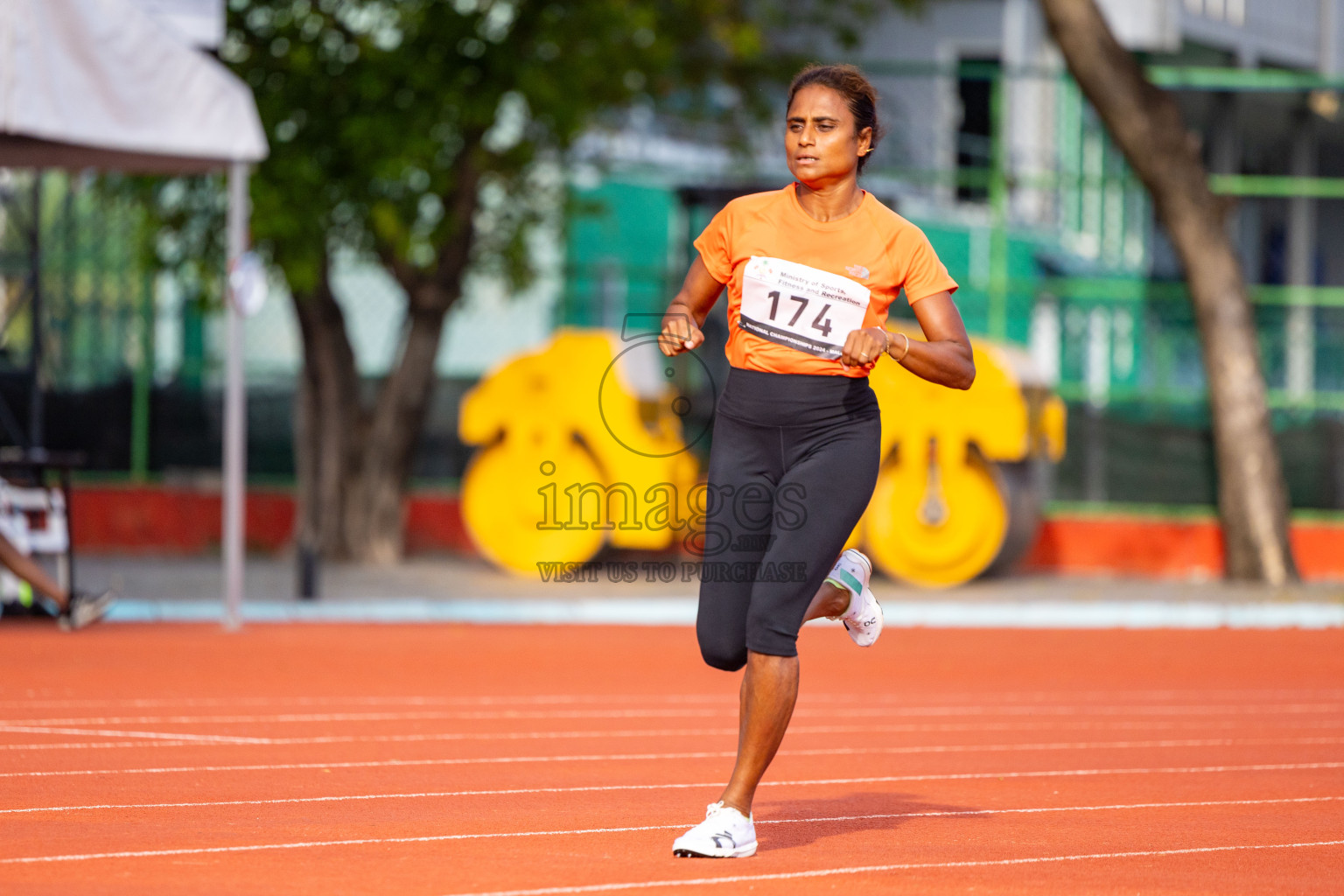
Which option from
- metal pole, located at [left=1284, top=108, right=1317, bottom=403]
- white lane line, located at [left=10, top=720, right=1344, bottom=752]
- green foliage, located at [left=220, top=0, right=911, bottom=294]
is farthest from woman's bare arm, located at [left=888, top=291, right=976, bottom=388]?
metal pole, located at [left=1284, top=108, right=1317, bottom=403]

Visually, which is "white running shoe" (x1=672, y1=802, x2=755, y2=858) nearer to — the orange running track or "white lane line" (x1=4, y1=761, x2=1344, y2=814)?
the orange running track

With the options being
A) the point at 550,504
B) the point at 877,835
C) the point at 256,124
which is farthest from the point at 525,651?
the point at 877,835

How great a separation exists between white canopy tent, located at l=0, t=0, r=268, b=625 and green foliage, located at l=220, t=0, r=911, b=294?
3005 millimetres

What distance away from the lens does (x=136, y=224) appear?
670 inches

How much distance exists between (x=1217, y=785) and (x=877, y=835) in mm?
1875

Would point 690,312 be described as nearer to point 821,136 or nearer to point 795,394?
point 795,394

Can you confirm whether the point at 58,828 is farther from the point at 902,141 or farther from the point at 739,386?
the point at 902,141

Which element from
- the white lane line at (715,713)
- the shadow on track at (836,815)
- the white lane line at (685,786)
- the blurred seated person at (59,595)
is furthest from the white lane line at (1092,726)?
the blurred seated person at (59,595)

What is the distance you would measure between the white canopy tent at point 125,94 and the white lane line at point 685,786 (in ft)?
18.4

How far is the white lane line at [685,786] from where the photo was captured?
6.09 m

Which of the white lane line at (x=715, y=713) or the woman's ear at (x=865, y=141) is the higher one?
the woman's ear at (x=865, y=141)

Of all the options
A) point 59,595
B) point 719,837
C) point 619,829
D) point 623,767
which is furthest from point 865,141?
point 59,595

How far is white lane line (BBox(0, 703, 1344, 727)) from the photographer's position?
828cm

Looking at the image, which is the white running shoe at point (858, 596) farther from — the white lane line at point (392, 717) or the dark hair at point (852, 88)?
the white lane line at point (392, 717)
